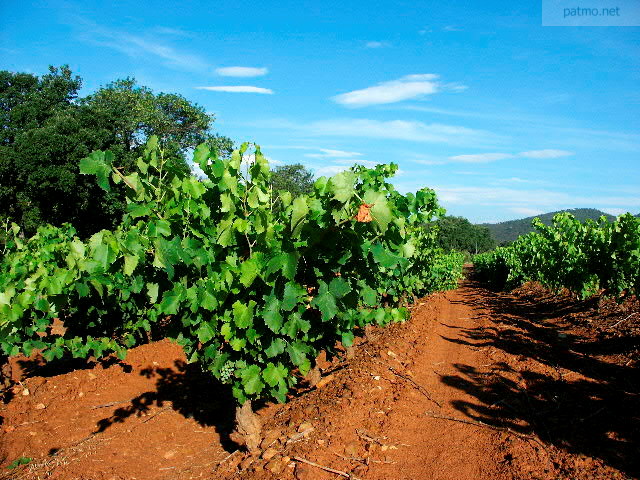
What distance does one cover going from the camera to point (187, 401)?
589 centimetres

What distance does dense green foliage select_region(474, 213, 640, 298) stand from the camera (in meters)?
9.70

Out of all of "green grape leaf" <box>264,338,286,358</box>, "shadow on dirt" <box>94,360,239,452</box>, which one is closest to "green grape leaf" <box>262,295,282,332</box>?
"green grape leaf" <box>264,338,286,358</box>

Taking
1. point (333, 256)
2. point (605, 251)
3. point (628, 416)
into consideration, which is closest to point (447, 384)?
point (628, 416)

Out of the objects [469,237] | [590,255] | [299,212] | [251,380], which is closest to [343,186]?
[299,212]

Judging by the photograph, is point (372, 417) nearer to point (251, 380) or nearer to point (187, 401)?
point (251, 380)

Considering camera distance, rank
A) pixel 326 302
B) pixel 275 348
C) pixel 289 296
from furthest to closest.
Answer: pixel 275 348 < pixel 289 296 < pixel 326 302

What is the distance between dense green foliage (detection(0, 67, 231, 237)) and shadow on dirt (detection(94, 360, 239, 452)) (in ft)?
37.5

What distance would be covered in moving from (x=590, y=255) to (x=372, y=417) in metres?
9.52

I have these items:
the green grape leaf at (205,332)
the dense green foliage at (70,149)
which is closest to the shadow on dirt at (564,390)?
the green grape leaf at (205,332)

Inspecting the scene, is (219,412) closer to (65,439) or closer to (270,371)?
(65,439)

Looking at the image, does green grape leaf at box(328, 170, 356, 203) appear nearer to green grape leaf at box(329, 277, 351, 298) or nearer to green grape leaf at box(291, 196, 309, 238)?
green grape leaf at box(291, 196, 309, 238)

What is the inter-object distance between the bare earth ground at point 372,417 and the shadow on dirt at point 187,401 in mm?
25

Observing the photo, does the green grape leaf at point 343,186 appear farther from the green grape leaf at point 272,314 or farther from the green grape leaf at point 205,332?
the green grape leaf at point 205,332

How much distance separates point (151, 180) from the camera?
417 cm
